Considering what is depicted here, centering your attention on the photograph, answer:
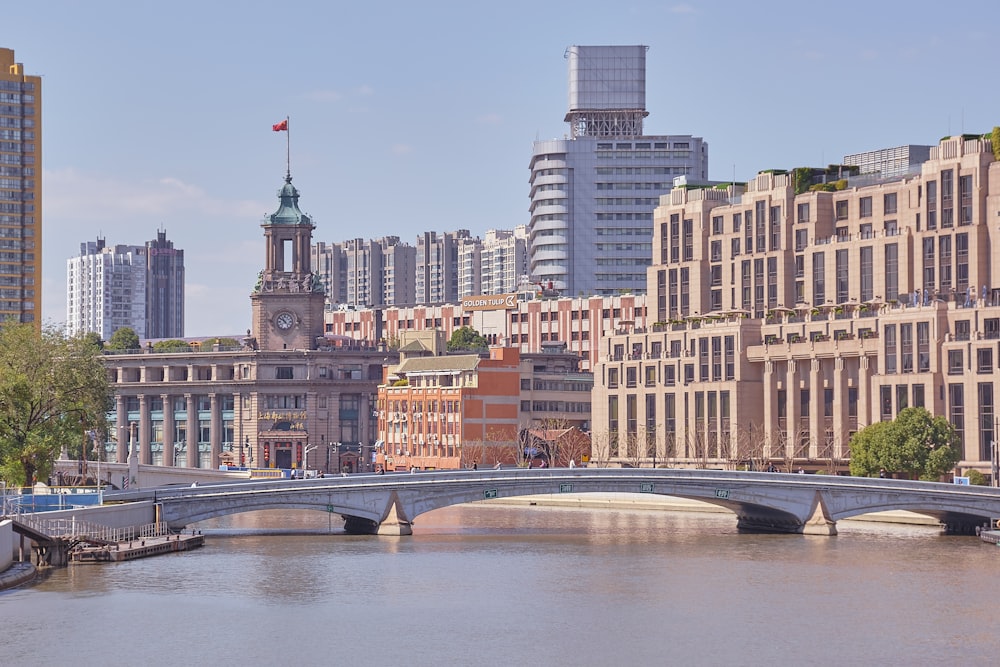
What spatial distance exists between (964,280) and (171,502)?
8858 centimetres

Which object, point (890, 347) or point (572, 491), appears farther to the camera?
point (890, 347)

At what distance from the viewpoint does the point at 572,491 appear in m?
146

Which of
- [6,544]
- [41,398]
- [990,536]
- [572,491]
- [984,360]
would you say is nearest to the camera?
[6,544]

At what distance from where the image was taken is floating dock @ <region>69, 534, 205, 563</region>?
12194 cm

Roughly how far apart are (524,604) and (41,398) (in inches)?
2301

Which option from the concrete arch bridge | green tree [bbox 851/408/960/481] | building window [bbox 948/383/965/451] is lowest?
the concrete arch bridge

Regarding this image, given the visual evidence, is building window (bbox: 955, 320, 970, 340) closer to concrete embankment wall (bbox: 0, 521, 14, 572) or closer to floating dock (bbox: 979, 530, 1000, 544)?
floating dock (bbox: 979, 530, 1000, 544)

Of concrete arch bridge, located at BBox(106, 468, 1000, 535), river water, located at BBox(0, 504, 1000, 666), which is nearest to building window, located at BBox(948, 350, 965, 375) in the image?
concrete arch bridge, located at BBox(106, 468, 1000, 535)

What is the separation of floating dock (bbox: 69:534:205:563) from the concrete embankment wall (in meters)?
8.90

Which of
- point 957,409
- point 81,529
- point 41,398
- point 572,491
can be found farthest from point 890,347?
point 81,529

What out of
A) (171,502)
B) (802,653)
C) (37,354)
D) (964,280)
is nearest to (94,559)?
(171,502)

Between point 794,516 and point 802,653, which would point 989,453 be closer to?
point 794,516

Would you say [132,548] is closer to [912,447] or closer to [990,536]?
[990,536]

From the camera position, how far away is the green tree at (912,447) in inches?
6658
